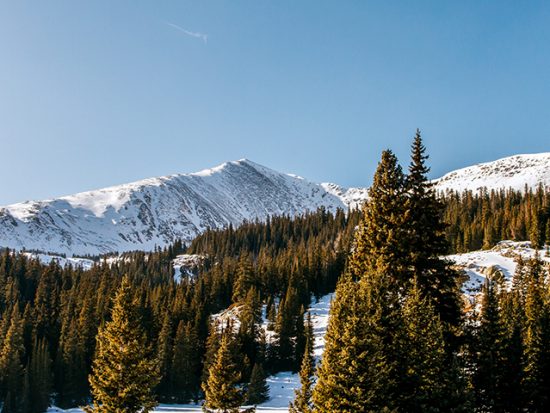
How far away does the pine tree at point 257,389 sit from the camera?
Answer: 77.9 metres

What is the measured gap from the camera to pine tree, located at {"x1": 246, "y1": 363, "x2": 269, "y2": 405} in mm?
77875

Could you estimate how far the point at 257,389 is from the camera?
78.9 metres

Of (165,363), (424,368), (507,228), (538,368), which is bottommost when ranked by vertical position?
(165,363)

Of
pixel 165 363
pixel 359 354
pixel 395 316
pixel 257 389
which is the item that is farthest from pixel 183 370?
pixel 359 354

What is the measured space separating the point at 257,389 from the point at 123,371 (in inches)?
1861

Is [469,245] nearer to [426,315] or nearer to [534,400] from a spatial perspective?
[534,400]

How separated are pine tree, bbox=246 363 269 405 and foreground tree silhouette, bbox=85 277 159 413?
44.2 m

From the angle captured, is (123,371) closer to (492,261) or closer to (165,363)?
(165,363)

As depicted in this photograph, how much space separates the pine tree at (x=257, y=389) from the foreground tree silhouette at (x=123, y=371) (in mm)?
44198

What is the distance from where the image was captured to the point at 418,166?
3103cm

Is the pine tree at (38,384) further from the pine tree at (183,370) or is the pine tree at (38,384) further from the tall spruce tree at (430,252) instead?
the tall spruce tree at (430,252)

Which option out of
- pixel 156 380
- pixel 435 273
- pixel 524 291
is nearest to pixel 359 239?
pixel 435 273

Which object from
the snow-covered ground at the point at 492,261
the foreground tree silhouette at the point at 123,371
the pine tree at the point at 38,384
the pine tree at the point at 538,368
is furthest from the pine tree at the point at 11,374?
the snow-covered ground at the point at 492,261

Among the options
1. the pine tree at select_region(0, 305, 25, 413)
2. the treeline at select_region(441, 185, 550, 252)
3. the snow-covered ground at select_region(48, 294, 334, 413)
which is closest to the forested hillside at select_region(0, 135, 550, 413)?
the pine tree at select_region(0, 305, 25, 413)
